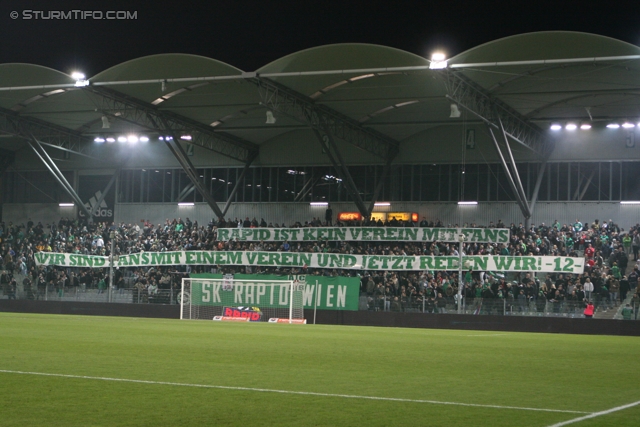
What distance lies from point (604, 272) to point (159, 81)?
71.5ft

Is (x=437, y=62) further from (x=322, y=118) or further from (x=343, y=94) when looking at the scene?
(x=322, y=118)

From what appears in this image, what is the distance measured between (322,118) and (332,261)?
7627 millimetres

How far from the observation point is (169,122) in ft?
152

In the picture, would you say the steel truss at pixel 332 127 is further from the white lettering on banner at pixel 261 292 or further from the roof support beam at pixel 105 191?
the roof support beam at pixel 105 191

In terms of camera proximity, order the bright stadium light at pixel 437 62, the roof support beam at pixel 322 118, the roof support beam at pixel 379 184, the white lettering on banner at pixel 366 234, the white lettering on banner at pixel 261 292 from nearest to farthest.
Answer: the bright stadium light at pixel 437 62, the white lettering on banner at pixel 261 292, the roof support beam at pixel 322 118, the white lettering on banner at pixel 366 234, the roof support beam at pixel 379 184

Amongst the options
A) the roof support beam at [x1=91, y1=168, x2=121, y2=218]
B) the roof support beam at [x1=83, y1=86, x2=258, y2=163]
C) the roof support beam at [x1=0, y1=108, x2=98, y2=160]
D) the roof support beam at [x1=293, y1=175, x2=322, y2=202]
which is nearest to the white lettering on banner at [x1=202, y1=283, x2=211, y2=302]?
the roof support beam at [x1=83, y1=86, x2=258, y2=163]

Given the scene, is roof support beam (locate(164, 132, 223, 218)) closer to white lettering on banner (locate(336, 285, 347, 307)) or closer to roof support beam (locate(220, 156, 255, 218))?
roof support beam (locate(220, 156, 255, 218))

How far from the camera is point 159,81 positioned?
3631cm

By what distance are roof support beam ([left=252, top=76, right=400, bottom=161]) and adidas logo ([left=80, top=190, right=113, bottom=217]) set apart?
63.4ft

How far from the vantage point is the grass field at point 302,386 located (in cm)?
712

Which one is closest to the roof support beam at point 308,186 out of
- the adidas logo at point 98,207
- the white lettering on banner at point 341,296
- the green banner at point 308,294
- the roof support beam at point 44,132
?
the adidas logo at point 98,207

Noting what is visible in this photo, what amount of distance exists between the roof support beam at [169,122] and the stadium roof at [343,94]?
0.08 m

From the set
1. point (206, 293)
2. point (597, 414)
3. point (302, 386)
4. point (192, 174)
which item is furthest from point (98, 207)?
point (597, 414)

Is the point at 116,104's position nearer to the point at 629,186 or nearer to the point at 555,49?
the point at 555,49
